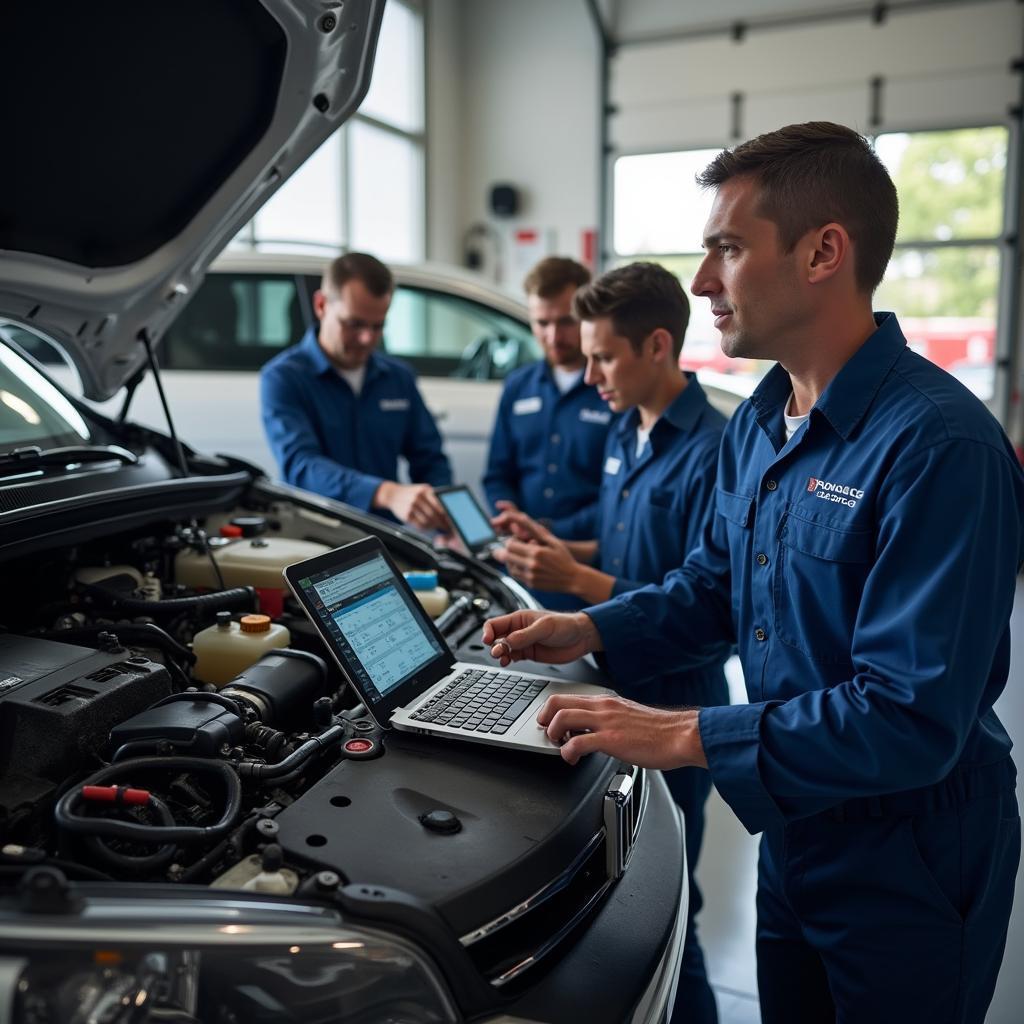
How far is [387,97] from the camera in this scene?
766 centimetres

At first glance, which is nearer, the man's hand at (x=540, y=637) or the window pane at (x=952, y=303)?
the man's hand at (x=540, y=637)

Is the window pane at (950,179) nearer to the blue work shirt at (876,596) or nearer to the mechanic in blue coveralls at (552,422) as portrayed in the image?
the mechanic in blue coveralls at (552,422)

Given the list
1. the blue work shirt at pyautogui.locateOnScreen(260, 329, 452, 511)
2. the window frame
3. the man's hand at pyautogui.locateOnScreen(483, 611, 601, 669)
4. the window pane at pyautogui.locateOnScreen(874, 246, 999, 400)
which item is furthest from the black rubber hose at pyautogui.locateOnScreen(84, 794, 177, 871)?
the window pane at pyautogui.locateOnScreen(874, 246, 999, 400)

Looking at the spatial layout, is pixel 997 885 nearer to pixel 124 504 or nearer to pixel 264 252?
pixel 124 504

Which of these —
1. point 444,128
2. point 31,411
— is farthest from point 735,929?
point 444,128

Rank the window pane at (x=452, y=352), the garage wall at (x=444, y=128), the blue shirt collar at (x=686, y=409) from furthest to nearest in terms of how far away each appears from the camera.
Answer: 1. the garage wall at (x=444, y=128)
2. the window pane at (x=452, y=352)
3. the blue shirt collar at (x=686, y=409)

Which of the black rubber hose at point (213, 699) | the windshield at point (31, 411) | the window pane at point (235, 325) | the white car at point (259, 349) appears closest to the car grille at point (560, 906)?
the black rubber hose at point (213, 699)

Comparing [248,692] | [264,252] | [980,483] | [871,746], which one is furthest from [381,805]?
[264,252]

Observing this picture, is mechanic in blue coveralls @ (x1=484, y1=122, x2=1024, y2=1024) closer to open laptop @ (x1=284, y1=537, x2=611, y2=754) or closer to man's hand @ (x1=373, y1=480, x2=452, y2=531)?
open laptop @ (x1=284, y1=537, x2=611, y2=754)

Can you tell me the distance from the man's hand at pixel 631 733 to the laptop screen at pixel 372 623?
29cm

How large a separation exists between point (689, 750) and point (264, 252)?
3.82 m

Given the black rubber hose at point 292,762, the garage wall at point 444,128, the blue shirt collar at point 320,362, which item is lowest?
the black rubber hose at point 292,762

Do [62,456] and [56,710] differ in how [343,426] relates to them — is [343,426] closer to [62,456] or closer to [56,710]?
[62,456]

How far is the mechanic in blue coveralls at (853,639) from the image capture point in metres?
1.03
